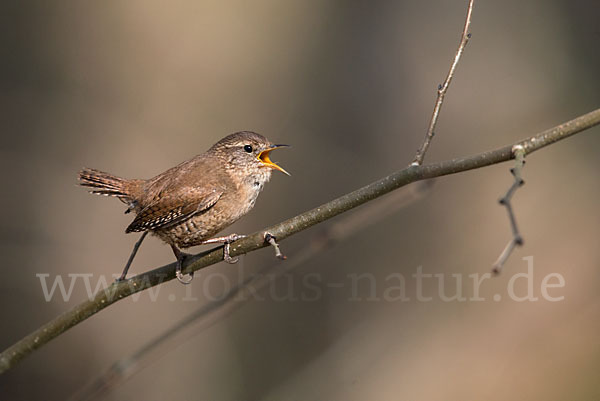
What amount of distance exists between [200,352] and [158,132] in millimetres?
2070

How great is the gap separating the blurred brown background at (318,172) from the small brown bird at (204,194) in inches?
68.2

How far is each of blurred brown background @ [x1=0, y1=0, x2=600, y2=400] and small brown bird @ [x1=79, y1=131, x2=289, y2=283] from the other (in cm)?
173

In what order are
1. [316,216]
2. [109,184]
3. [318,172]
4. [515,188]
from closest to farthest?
[515,188] → [316,216] → [109,184] → [318,172]

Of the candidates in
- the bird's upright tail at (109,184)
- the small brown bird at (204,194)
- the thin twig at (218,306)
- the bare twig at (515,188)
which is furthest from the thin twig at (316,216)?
the bird's upright tail at (109,184)

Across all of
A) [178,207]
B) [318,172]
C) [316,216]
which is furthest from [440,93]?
[318,172]

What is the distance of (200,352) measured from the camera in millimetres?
5426

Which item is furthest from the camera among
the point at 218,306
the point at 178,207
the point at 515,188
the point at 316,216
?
the point at 178,207

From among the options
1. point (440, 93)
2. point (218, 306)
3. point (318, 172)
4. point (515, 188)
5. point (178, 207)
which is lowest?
point (515, 188)

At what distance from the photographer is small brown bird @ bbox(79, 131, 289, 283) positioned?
3.22 meters

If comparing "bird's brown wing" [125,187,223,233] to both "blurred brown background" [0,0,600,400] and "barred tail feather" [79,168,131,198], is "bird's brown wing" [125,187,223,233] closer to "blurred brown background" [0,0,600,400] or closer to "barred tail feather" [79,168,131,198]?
"barred tail feather" [79,168,131,198]

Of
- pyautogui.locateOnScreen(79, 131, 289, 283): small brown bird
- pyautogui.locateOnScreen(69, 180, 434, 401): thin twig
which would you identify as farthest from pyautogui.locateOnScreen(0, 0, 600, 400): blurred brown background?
pyautogui.locateOnScreen(69, 180, 434, 401): thin twig

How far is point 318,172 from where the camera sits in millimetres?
5910

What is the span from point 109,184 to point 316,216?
1926 mm

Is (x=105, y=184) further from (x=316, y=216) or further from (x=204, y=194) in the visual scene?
(x=316, y=216)
